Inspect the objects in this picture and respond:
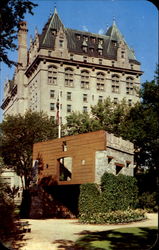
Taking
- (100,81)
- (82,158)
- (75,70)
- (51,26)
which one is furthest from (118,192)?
(51,26)

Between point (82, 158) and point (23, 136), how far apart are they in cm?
977

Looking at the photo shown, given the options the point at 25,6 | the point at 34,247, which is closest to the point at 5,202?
the point at 34,247

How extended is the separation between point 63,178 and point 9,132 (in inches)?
358

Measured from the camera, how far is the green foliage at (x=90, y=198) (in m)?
19.6

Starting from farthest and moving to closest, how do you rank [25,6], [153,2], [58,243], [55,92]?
[55,92] < [25,6] < [58,243] < [153,2]

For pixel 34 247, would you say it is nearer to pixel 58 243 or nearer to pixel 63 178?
pixel 58 243

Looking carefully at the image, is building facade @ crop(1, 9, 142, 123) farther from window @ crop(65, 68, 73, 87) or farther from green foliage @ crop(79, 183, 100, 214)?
green foliage @ crop(79, 183, 100, 214)

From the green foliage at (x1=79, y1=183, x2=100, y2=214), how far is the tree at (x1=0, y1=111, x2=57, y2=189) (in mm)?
5769

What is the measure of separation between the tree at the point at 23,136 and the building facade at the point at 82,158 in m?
3.78

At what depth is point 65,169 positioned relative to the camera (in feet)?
70.1

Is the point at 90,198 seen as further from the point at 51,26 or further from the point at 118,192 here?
the point at 51,26

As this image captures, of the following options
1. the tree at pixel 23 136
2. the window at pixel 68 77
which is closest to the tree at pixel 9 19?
the window at pixel 68 77

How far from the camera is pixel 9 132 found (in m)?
28.3

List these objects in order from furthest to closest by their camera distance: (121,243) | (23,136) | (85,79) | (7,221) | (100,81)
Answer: (23,136), (85,79), (100,81), (121,243), (7,221)
